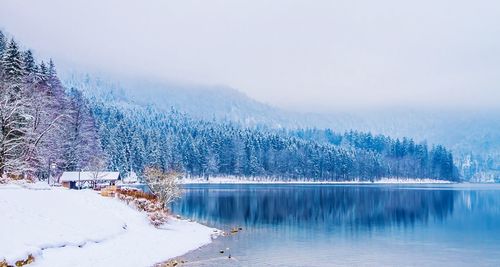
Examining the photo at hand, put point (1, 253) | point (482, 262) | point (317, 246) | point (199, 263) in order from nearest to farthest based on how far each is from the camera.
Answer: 1. point (1, 253)
2. point (199, 263)
3. point (482, 262)
4. point (317, 246)

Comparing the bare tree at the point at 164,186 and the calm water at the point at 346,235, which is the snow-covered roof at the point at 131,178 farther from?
the bare tree at the point at 164,186

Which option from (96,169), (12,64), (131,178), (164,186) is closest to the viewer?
(164,186)

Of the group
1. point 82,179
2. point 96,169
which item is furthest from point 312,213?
point 82,179

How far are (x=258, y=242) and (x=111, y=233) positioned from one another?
16044 mm

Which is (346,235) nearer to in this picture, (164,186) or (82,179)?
(164,186)

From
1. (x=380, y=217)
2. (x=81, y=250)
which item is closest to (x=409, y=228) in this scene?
(x=380, y=217)

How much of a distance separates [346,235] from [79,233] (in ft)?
109

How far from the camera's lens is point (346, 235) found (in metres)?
59.7

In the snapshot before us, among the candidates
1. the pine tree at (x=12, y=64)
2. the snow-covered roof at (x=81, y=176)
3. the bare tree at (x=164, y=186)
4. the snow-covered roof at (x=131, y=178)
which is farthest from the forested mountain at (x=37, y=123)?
the snow-covered roof at (x=131, y=178)

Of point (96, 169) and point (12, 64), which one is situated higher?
point (12, 64)

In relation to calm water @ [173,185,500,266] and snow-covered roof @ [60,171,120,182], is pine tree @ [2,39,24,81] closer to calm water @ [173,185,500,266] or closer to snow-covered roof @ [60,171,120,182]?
snow-covered roof @ [60,171,120,182]

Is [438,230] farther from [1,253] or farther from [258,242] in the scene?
[1,253]

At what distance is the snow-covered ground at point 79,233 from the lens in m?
32.2

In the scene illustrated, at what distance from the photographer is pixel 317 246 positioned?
50.3 m
